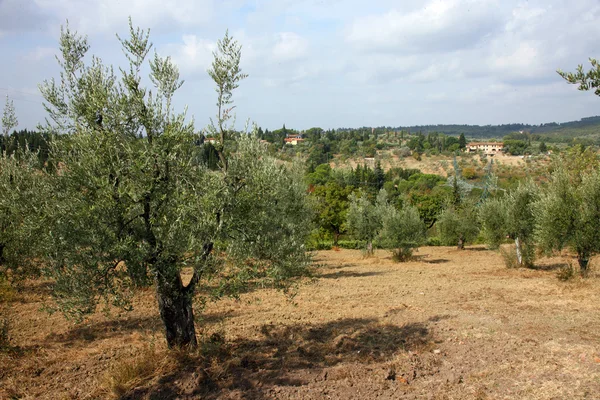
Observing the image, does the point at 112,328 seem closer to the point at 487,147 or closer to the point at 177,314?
the point at 177,314

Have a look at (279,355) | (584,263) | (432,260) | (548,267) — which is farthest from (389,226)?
(279,355)

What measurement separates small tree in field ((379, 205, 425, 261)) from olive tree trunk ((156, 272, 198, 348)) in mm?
26265

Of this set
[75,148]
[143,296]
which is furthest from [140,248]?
[143,296]

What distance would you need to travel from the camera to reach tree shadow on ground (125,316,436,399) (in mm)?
8219

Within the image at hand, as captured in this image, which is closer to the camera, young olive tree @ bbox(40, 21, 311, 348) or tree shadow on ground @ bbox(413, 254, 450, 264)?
young olive tree @ bbox(40, 21, 311, 348)

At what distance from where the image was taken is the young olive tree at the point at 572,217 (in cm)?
1977

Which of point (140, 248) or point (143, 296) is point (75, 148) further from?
point (143, 296)

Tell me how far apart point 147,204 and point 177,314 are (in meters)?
2.89

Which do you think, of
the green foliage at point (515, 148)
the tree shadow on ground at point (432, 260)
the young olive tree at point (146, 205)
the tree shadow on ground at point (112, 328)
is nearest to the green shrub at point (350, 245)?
the tree shadow on ground at point (432, 260)

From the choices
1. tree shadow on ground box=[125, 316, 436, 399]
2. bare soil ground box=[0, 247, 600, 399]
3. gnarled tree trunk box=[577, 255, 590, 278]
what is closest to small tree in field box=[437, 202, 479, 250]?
gnarled tree trunk box=[577, 255, 590, 278]

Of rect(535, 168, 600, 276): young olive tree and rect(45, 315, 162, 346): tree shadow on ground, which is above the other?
rect(535, 168, 600, 276): young olive tree

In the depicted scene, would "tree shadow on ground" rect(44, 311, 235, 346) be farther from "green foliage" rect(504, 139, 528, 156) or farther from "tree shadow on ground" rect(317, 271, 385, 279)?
"green foliage" rect(504, 139, 528, 156)

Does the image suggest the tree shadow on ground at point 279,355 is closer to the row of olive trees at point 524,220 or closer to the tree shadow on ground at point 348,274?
the row of olive trees at point 524,220

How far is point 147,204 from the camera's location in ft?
27.3
